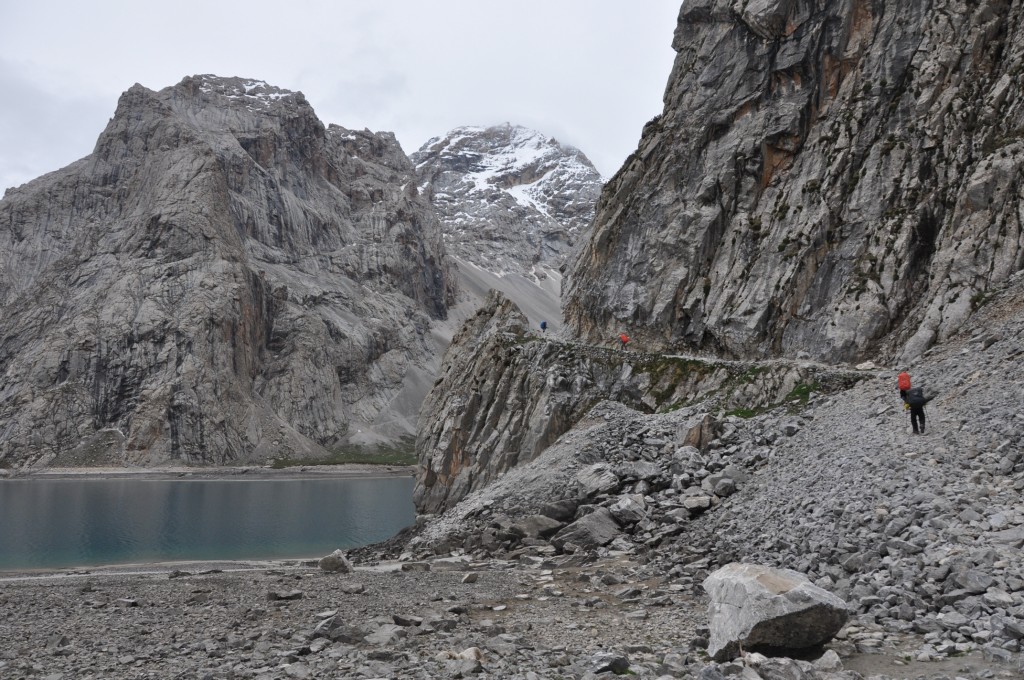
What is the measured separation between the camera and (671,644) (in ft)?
48.2

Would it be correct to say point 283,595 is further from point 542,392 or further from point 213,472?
point 213,472

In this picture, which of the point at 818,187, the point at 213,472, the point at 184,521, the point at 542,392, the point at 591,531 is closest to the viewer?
the point at 591,531

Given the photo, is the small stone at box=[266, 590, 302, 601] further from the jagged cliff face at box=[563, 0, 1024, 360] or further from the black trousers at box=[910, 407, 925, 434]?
the jagged cliff face at box=[563, 0, 1024, 360]

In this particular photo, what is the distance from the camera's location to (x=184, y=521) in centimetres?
7600

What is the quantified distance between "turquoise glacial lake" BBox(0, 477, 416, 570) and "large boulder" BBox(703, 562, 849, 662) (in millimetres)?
48094

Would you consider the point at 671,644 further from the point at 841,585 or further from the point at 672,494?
the point at 672,494

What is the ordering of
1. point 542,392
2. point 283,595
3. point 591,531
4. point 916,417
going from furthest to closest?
point 542,392, point 591,531, point 916,417, point 283,595

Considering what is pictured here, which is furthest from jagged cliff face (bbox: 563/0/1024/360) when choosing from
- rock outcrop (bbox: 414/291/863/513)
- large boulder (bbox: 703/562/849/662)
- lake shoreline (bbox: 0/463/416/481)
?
lake shoreline (bbox: 0/463/416/481)

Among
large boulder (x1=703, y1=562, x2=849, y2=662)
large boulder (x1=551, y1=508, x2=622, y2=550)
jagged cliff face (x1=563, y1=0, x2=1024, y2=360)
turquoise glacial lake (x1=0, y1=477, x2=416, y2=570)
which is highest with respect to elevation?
jagged cliff face (x1=563, y1=0, x2=1024, y2=360)

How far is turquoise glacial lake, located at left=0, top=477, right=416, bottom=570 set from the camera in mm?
56469

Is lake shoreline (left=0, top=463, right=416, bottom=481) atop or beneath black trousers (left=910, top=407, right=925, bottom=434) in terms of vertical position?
beneath

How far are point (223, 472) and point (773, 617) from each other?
166 m

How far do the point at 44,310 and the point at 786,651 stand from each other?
22132 centimetres

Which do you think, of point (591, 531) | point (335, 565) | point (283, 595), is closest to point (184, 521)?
point (335, 565)
